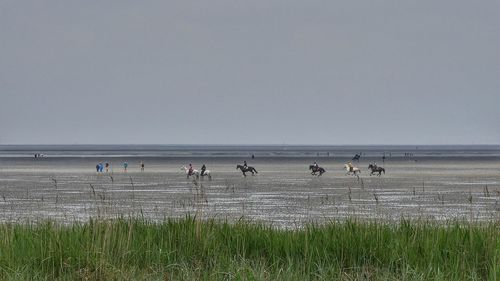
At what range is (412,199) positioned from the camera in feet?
113

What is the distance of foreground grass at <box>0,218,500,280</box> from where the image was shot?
11.2 m

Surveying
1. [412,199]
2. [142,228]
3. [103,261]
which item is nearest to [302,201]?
[412,199]

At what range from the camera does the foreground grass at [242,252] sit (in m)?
11.2

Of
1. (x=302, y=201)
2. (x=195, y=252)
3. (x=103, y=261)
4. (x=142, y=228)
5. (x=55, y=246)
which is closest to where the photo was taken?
(x=103, y=261)

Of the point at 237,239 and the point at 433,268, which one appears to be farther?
the point at 237,239

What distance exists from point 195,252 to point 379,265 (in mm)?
2678

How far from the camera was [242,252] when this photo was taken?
13.1 metres

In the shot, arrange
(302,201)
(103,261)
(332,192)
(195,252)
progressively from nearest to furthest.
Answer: (103,261) < (195,252) < (302,201) < (332,192)

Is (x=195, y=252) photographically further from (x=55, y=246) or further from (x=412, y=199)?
(x=412, y=199)

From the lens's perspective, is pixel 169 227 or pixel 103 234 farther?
pixel 169 227

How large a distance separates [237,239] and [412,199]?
22351 mm

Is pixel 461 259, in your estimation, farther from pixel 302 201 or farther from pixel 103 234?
pixel 302 201

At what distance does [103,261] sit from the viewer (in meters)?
11.2

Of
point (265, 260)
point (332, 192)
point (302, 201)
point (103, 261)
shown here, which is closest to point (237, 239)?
point (265, 260)
